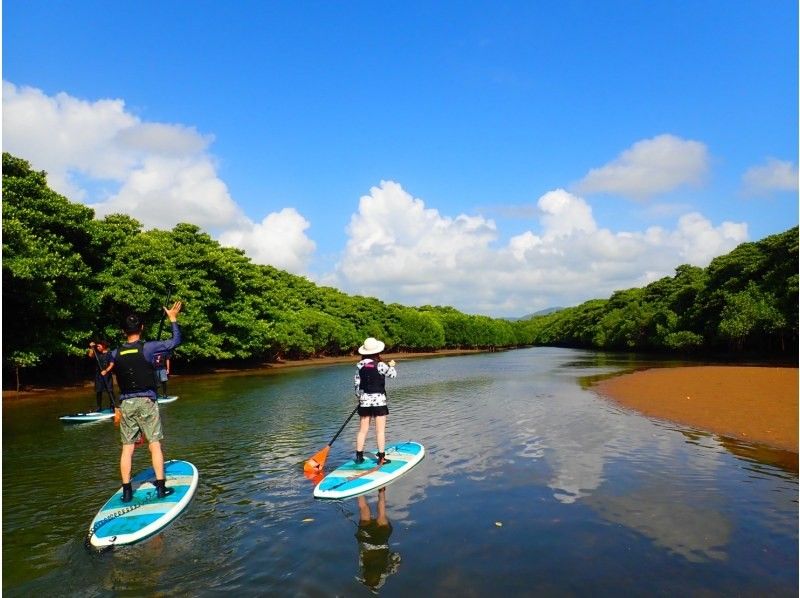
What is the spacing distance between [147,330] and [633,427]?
116ft

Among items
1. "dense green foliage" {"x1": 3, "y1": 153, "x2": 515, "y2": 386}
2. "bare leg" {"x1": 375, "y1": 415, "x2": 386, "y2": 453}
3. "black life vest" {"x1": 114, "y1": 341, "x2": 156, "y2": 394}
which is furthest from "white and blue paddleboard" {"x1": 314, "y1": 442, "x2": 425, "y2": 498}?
"dense green foliage" {"x1": 3, "y1": 153, "x2": 515, "y2": 386}

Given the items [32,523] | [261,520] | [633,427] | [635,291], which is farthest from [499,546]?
[635,291]

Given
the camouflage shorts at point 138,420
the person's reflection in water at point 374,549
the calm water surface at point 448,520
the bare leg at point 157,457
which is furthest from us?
the bare leg at point 157,457

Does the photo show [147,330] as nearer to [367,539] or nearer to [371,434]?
[371,434]

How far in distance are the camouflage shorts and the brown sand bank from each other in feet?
49.7

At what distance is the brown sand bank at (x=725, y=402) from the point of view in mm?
15781

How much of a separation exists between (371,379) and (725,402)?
18.1 meters

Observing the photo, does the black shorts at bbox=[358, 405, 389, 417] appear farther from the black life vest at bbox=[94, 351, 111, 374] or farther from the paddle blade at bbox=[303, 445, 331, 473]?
the black life vest at bbox=[94, 351, 111, 374]

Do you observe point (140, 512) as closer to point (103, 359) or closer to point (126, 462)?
point (126, 462)

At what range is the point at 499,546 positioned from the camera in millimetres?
7531

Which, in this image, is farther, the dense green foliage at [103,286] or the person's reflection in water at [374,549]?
the dense green foliage at [103,286]

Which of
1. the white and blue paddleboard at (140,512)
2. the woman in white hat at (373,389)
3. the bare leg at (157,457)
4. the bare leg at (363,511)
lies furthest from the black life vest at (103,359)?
the bare leg at (363,511)

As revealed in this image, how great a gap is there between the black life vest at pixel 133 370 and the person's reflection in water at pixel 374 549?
444cm

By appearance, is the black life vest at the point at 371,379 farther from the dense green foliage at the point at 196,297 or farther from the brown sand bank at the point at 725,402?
the dense green foliage at the point at 196,297
